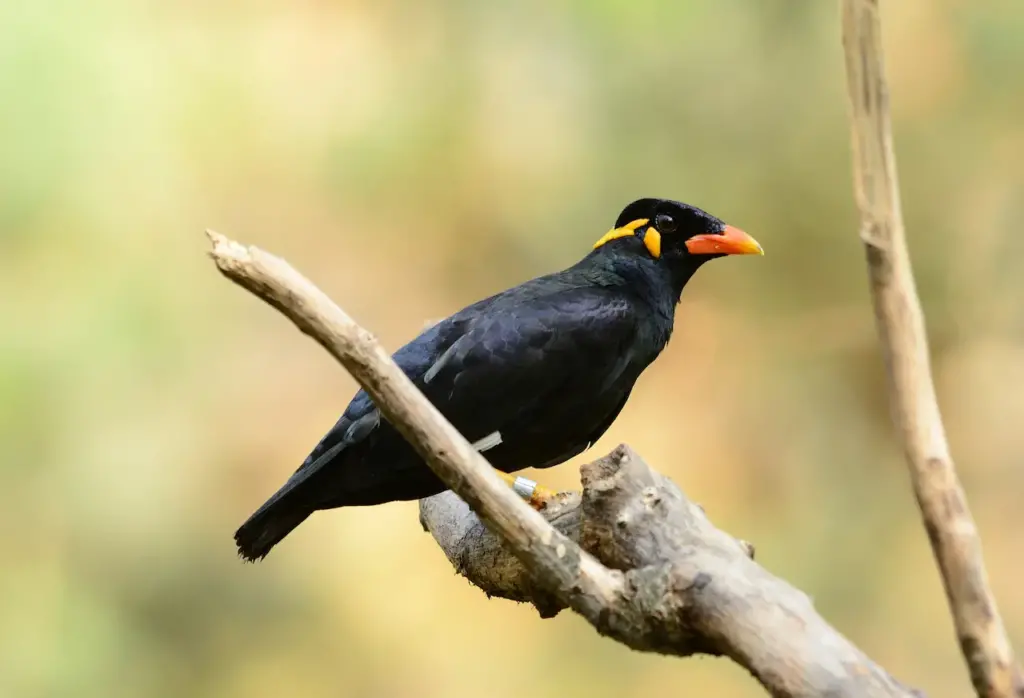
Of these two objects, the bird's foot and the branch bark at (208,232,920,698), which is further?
the bird's foot

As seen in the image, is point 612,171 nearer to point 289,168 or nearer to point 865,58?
point 289,168

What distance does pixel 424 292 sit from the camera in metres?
3.03

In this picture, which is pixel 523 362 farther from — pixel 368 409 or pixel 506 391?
pixel 368 409

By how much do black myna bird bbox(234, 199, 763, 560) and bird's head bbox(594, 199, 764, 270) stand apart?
0.10 metres

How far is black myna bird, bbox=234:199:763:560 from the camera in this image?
170cm

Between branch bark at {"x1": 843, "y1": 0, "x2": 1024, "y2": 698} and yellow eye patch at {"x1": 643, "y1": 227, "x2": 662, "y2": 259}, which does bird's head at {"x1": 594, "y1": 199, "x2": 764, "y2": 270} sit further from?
branch bark at {"x1": 843, "y1": 0, "x2": 1024, "y2": 698}

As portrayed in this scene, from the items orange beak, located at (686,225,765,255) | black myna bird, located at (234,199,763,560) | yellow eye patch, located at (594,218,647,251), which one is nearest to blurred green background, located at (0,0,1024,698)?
yellow eye patch, located at (594,218,647,251)

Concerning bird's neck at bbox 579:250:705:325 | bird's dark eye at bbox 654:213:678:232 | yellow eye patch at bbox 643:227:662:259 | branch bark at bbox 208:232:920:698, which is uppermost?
bird's dark eye at bbox 654:213:678:232

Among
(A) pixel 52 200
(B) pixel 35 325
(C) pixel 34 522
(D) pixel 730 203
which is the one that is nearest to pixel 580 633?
(D) pixel 730 203

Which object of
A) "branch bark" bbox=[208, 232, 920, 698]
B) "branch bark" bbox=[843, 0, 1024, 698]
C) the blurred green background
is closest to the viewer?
"branch bark" bbox=[843, 0, 1024, 698]

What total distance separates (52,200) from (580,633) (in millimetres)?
2192

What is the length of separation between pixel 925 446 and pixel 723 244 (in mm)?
1191

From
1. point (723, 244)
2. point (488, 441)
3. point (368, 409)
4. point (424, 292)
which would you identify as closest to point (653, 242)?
Answer: point (723, 244)

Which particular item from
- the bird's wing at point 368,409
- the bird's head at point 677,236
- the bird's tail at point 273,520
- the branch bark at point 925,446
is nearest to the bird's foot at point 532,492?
the bird's wing at point 368,409
